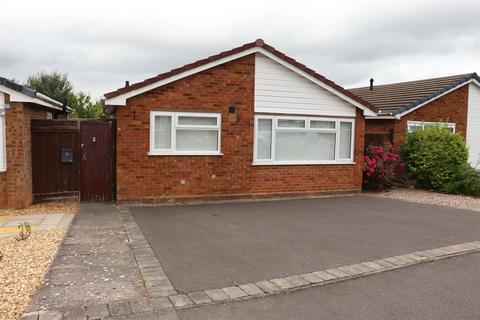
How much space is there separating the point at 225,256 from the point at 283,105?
21.0 ft

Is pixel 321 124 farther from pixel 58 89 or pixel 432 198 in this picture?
pixel 58 89

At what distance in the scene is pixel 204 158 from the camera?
10.5m

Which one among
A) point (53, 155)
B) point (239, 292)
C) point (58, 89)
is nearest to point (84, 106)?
point (58, 89)

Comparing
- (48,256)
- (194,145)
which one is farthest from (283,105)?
(48,256)

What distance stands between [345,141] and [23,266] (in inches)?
373

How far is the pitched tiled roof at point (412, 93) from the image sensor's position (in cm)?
1491

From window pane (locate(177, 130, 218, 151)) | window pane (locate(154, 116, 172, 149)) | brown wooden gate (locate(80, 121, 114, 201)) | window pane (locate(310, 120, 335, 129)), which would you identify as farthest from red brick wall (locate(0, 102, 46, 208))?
window pane (locate(310, 120, 335, 129))

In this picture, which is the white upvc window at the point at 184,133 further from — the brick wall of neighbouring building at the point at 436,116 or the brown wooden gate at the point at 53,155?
the brick wall of neighbouring building at the point at 436,116

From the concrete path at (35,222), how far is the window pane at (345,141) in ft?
25.2

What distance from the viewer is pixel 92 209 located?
9.18m

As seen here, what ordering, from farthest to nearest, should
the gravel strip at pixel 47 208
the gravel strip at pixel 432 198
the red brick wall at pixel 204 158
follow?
the gravel strip at pixel 432 198
the red brick wall at pixel 204 158
the gravel strip at pixel 47 208

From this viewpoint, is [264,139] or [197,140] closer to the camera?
[197,140]

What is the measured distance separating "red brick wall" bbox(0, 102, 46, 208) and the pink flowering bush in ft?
30.7

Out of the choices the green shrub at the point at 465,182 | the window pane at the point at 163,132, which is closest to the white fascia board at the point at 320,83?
the window pane at the point at 163,132
